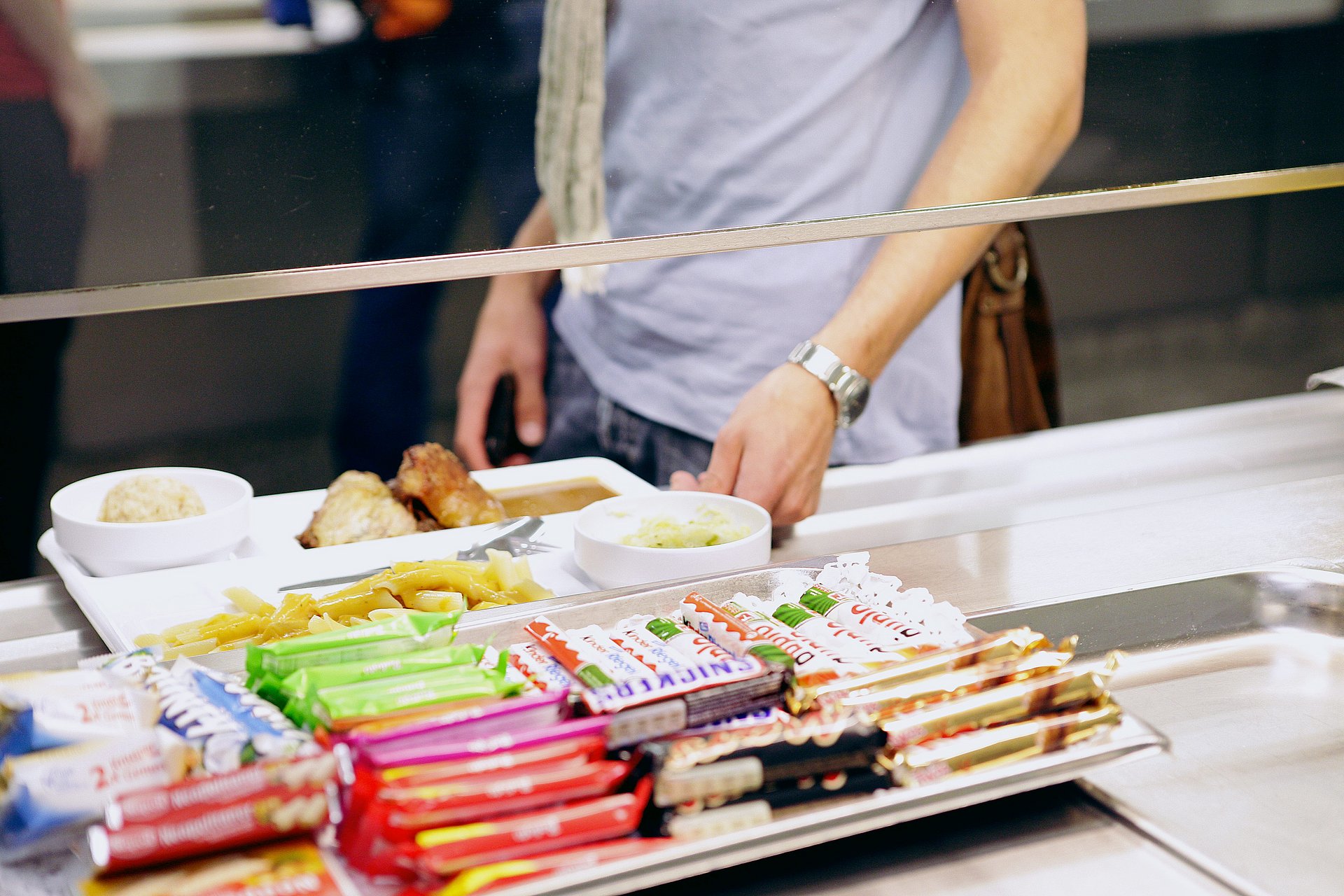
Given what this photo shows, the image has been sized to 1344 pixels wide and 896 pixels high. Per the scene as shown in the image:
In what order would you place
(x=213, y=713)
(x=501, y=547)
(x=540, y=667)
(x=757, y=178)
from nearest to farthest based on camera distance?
(x=213, y=713) → (x=540, y=667) → (x=501, y=547) → (x=757, y=178)

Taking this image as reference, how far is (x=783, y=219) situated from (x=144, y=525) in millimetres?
743

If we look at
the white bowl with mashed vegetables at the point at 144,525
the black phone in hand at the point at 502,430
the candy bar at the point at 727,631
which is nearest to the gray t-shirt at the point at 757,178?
the black phone in hand at the point at 502,430

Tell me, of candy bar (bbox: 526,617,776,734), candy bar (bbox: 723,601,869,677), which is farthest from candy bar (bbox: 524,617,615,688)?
candy bar (bbox: 723,601,869,677)

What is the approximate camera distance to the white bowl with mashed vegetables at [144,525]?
1104 mm

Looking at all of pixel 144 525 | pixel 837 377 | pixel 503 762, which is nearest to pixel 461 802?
pixel 503 762

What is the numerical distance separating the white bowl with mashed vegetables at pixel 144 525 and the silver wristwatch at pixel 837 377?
0.62 meters

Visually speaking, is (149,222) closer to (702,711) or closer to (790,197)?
(702,711)

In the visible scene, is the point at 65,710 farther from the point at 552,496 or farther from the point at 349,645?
the point at 552,496

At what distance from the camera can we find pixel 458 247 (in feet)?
2.51

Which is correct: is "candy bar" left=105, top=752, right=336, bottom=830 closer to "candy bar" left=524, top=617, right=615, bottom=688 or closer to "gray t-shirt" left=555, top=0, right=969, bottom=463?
"candy bar" left=524, top=617, right=615, bottom=688

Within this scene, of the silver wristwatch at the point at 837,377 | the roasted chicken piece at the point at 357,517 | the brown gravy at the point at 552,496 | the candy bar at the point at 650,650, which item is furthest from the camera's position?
the silver wristwatch at the point at 837,377

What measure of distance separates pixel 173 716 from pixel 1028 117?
2.37 ft

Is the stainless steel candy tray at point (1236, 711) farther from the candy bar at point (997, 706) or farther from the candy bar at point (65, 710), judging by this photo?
the candy bar at point (65, 710)

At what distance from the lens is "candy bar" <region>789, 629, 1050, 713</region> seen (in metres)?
0.73
